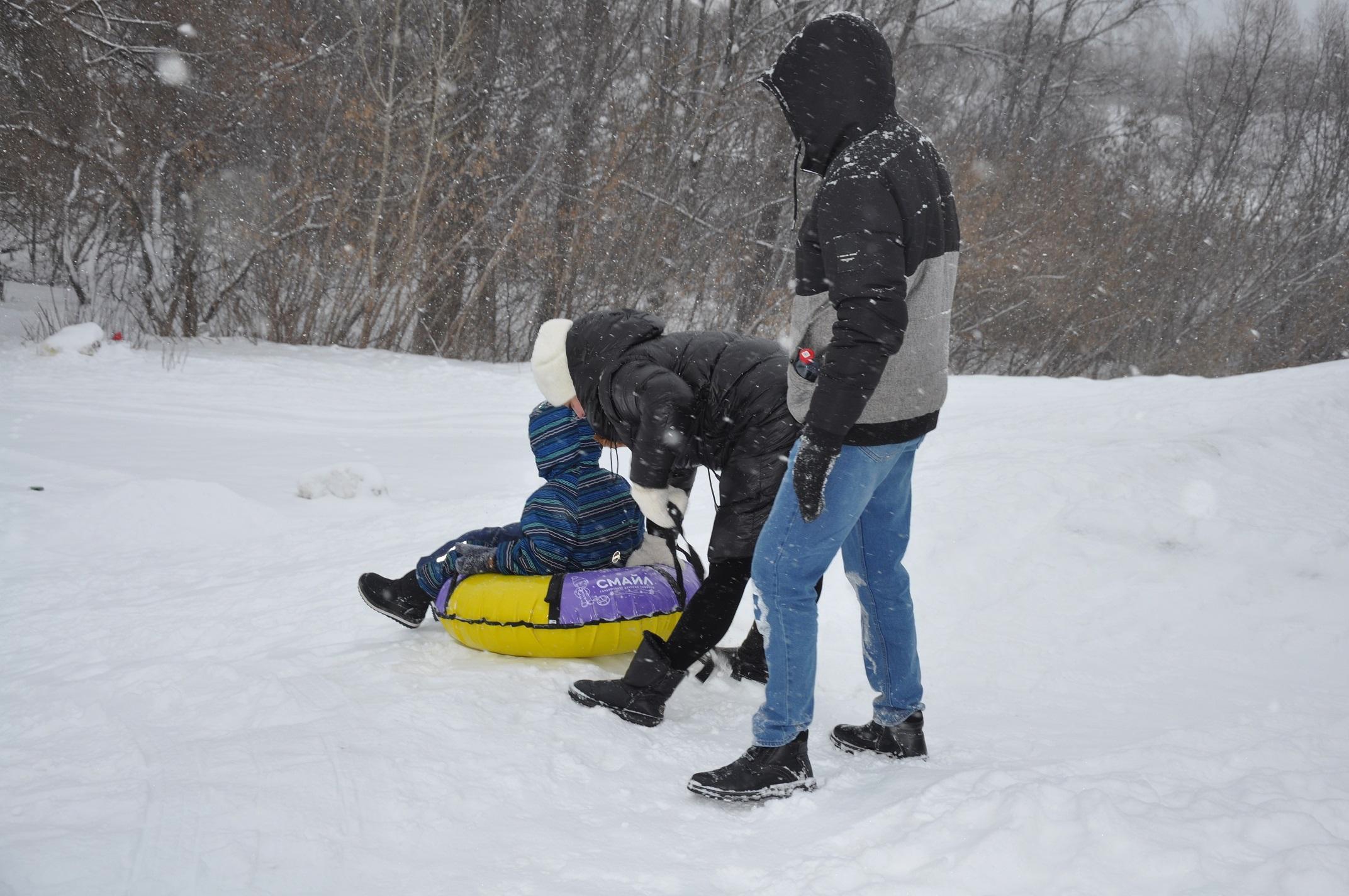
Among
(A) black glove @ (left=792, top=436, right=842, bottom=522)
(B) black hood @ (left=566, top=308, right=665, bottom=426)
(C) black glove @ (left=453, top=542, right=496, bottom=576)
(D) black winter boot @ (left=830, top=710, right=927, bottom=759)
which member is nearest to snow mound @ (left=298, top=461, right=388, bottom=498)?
(C) black glove @ (left=453, top=542, right=496, bottom=576)

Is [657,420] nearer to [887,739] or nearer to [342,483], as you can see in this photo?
[887,739]

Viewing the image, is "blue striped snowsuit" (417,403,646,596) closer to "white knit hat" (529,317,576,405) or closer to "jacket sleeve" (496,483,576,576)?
"jacket sleeve" (496,483,576,576)

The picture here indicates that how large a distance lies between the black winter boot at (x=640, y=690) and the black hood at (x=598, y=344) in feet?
2.44

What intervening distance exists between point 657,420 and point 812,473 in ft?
2.20

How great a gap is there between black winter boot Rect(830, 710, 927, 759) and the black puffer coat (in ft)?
2.06

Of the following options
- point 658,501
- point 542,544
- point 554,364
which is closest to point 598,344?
point 554,364

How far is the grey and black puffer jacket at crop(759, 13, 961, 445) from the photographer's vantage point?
6.58ft

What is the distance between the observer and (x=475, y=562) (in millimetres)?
3174

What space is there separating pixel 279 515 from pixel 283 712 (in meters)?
2.84

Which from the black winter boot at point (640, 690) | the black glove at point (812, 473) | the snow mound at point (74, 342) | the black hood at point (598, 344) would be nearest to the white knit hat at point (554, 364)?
the black hood at point (598, 344)

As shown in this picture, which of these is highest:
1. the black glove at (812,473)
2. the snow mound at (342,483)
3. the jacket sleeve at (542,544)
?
the black glove at (812,473)

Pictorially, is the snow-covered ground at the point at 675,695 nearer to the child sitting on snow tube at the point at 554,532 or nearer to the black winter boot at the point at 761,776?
the black winter boot at the point at 761,776

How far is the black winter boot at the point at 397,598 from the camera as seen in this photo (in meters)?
3.29

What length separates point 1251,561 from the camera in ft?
13.8
